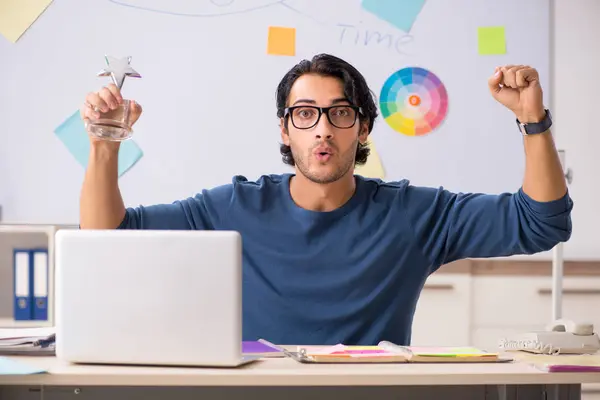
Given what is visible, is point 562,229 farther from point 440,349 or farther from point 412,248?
point 440,349

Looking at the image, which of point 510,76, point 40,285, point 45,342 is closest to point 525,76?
point 510,76

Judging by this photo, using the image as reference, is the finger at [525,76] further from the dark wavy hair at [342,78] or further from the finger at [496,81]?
the dark wavy hair at [342,78]

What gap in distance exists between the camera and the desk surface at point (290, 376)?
1102 millimetres

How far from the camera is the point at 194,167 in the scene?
333 centimetres

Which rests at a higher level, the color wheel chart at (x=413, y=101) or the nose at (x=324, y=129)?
the color wheel chart at (x=413, y=101)

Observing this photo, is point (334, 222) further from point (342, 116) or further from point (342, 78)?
point (342, 78)

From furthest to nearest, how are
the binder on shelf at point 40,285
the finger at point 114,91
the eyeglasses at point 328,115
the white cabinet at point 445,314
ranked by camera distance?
the white cabinet at point 445,314
the binder on shelf at point 40,285
the eyeglasses at point 328,115
the finger at point 114,91

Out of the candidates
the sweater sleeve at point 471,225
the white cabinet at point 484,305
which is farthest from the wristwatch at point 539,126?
the white cabinet at point 484,305

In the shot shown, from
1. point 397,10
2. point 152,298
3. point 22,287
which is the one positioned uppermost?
point 397,10

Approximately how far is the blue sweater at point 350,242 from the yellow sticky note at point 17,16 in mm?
1722

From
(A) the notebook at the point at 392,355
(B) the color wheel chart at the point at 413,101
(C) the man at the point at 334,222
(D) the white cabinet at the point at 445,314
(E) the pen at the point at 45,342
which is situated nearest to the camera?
(A) the notebook at the point at 392,355

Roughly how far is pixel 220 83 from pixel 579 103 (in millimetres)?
1487

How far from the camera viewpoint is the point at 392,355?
1280 mm

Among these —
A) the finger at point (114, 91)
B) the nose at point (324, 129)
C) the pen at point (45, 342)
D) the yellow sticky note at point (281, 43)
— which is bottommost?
the pen at point (45, 342)
